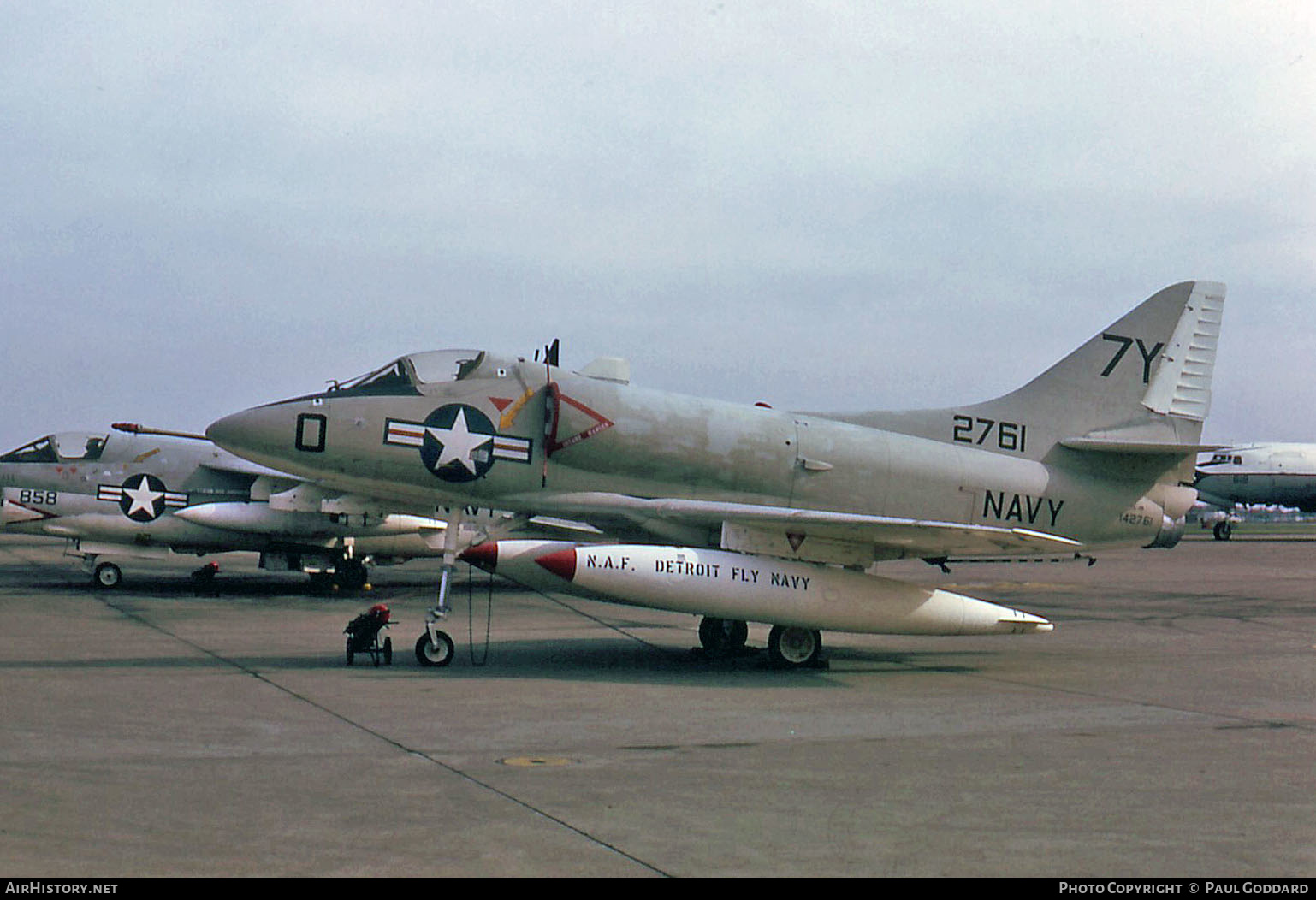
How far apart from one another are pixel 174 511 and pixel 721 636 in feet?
50.7

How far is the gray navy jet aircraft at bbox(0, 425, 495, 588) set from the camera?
25.1 m

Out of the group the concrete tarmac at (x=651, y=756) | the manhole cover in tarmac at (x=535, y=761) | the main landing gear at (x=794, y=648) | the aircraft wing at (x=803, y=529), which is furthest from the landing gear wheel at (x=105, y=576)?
the manhole cover in tarmac at (x=535, y=761)

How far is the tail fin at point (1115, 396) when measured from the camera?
1527cm

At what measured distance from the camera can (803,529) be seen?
12969 millimetres

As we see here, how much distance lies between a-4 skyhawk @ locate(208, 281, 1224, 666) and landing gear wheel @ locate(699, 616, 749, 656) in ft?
0.08

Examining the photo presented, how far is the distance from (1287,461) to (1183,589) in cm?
3927

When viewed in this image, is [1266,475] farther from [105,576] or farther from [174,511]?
[105,576]

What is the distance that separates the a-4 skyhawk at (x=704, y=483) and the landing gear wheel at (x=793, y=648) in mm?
21

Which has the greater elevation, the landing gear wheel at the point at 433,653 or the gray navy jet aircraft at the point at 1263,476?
the gray navy jet aircraft at the point at 1263,476

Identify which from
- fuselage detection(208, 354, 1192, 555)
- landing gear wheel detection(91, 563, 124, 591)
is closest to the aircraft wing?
fuselage detection(208, 354, 1192, 555)

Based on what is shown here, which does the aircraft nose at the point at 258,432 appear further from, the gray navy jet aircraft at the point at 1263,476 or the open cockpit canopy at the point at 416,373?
the gray navy jet aircraft at the point at 1263,476

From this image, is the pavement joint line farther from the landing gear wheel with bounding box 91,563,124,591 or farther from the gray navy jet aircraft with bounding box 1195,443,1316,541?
the gray navy jet aircraft with bounding box 1195,443,1316,541

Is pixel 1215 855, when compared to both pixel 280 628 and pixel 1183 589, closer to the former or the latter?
pixel 280 628
